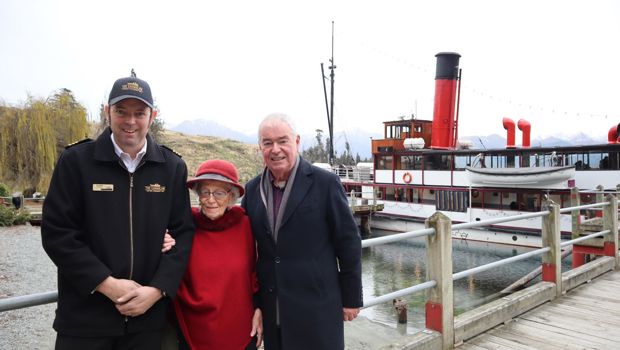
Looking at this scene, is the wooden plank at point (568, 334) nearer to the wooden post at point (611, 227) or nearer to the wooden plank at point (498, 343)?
the wooden plank at point (498, 343)

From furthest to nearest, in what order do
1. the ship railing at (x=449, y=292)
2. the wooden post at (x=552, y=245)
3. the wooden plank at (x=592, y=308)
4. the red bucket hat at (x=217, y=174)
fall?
1. the wooden post at (x=552, y=245)
2. the wooden plank at (x=592, y=308)
3. the ship railing at (x=449, y=292)
4. the red bucket hat at (x=217, y=174)

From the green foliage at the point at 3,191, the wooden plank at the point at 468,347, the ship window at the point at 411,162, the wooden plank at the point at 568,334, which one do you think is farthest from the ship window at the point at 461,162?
the green foliage at the point at 3,191

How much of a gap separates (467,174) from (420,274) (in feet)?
21.6

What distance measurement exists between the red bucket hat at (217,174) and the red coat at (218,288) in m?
0.17

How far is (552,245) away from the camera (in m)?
5.35

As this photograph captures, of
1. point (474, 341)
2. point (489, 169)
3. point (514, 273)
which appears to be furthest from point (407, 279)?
point (474, 341)

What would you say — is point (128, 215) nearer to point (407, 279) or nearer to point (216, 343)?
point (216, 343)

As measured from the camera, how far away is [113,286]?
196 cm

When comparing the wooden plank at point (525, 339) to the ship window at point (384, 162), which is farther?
the ship window at point (384, 162)

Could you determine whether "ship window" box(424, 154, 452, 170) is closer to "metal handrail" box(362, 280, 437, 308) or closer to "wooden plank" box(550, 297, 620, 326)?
"wooden plank" box(550, 297, 620, 326)

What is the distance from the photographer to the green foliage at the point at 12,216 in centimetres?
2159

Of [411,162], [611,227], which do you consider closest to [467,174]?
[411,162]

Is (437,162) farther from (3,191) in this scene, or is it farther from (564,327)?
(3,191)

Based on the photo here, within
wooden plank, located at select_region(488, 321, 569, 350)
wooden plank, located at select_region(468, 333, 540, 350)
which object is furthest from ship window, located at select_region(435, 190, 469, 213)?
wooden plank, located at select_region(468, 333, 540, 350)
